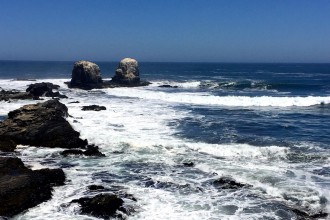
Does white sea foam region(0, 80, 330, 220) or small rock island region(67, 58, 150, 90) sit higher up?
small rock island region(67, 58, 150, 90)

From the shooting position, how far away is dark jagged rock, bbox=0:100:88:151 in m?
22.2

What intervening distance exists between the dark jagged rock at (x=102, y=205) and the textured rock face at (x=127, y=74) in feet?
182

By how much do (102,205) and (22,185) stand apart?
10.3 ft

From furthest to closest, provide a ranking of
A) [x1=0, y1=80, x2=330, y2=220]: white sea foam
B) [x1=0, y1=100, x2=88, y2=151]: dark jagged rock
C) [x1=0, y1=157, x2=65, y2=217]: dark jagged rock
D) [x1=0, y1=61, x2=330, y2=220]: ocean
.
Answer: [x1=0, y1=100, x2=88, y2=151]: dark jagged rock, [x1=0, y1=61, x2=330, y2=220]: ocean, [x1=0, y1=80, x2=330, y2=220]: white sea foam, [x1=0, y1=157, x2=65, y2=217]: dark jagged rock

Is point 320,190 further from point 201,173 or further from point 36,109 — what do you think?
point 36,109

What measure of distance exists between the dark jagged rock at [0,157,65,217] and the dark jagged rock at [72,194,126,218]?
151 cm

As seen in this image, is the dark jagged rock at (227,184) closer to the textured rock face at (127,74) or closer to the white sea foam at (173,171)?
the white sea foam at (173,171)

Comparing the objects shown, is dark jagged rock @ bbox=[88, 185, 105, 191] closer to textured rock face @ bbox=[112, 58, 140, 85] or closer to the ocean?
the ocean

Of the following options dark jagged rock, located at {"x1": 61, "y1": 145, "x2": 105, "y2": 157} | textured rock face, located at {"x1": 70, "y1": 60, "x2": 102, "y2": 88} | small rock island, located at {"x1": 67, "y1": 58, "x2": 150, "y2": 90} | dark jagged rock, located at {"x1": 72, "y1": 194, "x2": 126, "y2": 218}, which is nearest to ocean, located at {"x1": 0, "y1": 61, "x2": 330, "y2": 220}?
dark jagged rock, located at {"x1": 72, "y1": 194, "x2": 126, "y2": 218}

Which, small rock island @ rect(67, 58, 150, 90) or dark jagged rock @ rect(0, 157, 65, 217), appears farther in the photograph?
small rock island @ rect(67, 58, 150, 90)

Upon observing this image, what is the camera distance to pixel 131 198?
1440cm

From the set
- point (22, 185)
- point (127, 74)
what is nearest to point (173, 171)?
point (22, 185)

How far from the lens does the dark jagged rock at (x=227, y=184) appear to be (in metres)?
15.8

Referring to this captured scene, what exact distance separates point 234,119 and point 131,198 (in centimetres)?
2034
